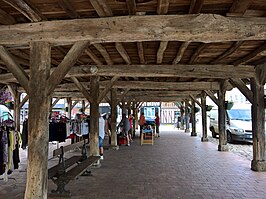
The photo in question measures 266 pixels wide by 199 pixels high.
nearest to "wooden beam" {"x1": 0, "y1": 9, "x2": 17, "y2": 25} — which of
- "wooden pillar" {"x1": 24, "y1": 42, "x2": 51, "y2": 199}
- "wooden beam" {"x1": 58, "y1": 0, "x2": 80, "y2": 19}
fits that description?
"wooden pillar" {"x1": 24, "y1": 42, "x2": 51, "y2": 199}

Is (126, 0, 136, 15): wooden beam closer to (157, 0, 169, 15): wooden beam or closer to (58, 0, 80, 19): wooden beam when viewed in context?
(157, 0, 169, 15): wooden beam

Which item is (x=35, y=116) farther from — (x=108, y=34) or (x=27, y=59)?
(x=27, y=59)

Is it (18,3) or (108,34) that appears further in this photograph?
(108,34)

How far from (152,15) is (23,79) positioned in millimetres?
2026

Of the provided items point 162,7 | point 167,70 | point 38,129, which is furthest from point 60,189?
point 167,70

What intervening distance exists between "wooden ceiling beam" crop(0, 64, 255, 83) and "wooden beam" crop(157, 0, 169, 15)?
3.47 metres

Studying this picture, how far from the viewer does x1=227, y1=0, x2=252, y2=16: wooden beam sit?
315 cm

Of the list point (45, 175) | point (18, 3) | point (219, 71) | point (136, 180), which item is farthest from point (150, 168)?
point (18, 3)

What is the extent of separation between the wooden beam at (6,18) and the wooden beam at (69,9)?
870 millimetres

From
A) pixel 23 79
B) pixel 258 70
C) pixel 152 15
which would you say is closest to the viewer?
pixel 152 15

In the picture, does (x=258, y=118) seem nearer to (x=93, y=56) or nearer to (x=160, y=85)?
(x=160, y=85)

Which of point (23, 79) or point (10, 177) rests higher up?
point (23, 79)

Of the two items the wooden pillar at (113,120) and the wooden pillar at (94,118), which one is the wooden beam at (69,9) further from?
the wooden pillar at (113,120)

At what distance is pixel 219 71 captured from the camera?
6.91m
